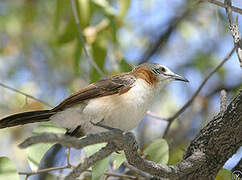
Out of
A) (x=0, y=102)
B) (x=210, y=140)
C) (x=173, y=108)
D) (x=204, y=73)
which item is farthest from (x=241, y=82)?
(x=0, y=102)

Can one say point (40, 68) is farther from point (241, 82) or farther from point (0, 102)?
point (241, 82)

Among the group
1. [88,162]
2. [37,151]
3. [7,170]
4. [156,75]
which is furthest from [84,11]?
[88,162]

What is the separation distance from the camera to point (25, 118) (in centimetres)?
343

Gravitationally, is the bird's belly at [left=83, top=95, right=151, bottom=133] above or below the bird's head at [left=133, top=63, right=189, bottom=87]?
below

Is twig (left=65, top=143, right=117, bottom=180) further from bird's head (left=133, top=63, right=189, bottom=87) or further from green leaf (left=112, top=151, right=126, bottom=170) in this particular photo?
bird's head (left=133, top=63, right=189, bottom=87)

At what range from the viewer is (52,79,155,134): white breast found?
11.2ft

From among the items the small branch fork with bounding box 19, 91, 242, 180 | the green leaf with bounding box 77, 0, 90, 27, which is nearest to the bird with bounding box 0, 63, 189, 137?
the small branch fork with bounding box 19, 91, 242, 180

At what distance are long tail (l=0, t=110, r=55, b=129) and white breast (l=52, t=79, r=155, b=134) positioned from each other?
88 millimetres

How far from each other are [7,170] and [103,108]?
964 mm

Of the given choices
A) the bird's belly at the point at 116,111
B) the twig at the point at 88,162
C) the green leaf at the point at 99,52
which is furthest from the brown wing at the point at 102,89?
the green leaf at the point at 99,52

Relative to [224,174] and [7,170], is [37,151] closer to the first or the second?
[7,170]

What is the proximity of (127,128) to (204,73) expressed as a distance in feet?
11.9

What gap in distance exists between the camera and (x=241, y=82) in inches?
251

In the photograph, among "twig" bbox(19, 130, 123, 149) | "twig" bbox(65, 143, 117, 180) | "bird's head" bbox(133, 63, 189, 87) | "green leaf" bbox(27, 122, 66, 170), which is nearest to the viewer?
"twig" bbox(19, 130, 123, 149)
